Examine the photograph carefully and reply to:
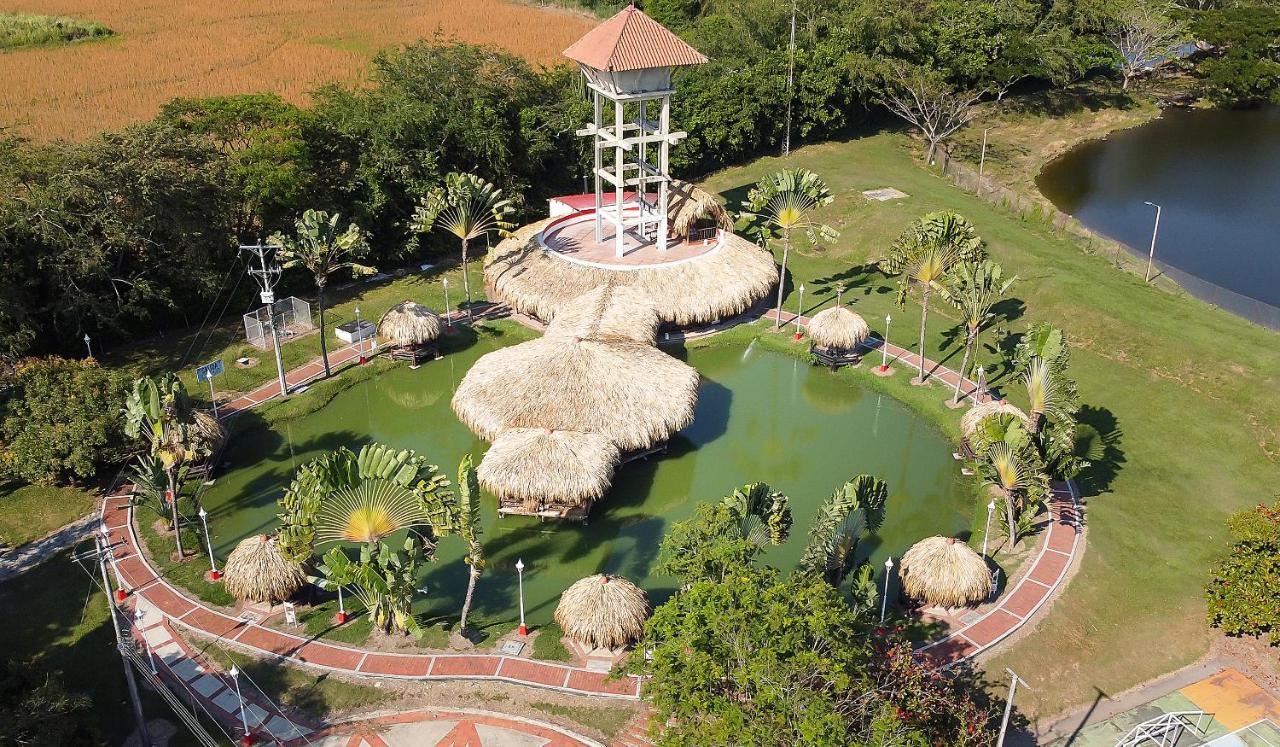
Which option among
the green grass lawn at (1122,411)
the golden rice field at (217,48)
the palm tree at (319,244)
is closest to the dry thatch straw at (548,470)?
the palm tree at (319,244)

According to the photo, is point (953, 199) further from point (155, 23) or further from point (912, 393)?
point (155, 23)

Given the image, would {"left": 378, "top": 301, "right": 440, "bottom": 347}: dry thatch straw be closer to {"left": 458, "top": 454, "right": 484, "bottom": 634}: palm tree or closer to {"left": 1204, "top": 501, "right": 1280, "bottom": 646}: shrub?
{"left": 458, "top": 454, "right": 484, "bottom": 634}: palm tree

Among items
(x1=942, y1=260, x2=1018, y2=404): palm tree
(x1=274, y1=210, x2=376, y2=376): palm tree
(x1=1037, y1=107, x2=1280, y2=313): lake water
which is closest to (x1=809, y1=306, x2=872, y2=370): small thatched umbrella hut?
(x1=942, y1=260, x2=1018, y2=404): palm tree

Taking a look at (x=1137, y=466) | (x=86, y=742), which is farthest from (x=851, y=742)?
(x=1137, y=466)

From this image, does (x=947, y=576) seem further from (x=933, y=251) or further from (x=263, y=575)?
(x=263, y=575)

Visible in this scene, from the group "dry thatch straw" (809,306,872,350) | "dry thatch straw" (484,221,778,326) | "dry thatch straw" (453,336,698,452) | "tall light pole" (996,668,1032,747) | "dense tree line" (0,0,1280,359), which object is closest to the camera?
"tall light pole" (996,668,1032,747)

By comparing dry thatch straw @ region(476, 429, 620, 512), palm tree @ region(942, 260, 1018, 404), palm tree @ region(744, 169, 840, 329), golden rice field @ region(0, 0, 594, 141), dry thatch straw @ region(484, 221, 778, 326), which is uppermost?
golden rice field @ region(0, 0, 594, 141)

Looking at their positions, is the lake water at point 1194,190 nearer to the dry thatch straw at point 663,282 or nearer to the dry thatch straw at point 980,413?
the dry thatch straw at point 980,413

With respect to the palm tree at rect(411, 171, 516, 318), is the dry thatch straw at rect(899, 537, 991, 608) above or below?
below
